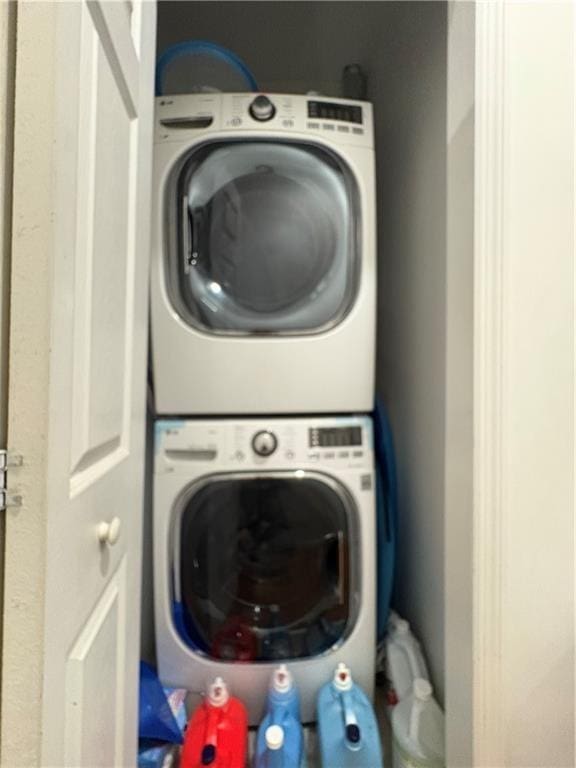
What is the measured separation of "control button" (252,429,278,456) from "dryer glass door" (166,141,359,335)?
0.82ft

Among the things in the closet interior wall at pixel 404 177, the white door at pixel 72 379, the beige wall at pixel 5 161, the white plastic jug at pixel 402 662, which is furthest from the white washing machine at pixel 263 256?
the beige wall at pixel 5 161

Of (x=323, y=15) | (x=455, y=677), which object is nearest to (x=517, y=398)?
(x=455, y=677)

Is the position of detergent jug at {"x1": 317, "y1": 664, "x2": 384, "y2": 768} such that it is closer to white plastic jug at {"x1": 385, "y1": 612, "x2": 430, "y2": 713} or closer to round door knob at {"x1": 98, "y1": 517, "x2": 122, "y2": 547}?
white plastic jug at {"x1": 385, "y1": 612, "x2": 430, "y2": 713}

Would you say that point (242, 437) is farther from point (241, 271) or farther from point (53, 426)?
point (53, 426)

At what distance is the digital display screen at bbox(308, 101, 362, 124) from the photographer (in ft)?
4.46

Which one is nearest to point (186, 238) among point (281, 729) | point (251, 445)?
point (251, 445)

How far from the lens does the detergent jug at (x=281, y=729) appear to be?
1.13 m

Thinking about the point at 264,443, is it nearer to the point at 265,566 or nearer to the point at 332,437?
the point at 332,437

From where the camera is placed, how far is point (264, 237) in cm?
141

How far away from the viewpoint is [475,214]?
3.03 ft

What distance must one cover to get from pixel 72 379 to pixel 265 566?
994 millimetres

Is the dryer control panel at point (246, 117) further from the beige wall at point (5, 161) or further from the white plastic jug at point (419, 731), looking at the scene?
the white plastic jug at point (419, 731)

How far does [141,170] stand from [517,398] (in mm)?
704

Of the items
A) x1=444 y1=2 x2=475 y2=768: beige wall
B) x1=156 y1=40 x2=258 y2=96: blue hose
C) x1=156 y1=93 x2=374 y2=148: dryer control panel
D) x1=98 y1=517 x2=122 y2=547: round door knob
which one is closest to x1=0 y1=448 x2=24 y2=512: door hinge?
x1=98 y1=517 x2=122 y2=547: round door knob
